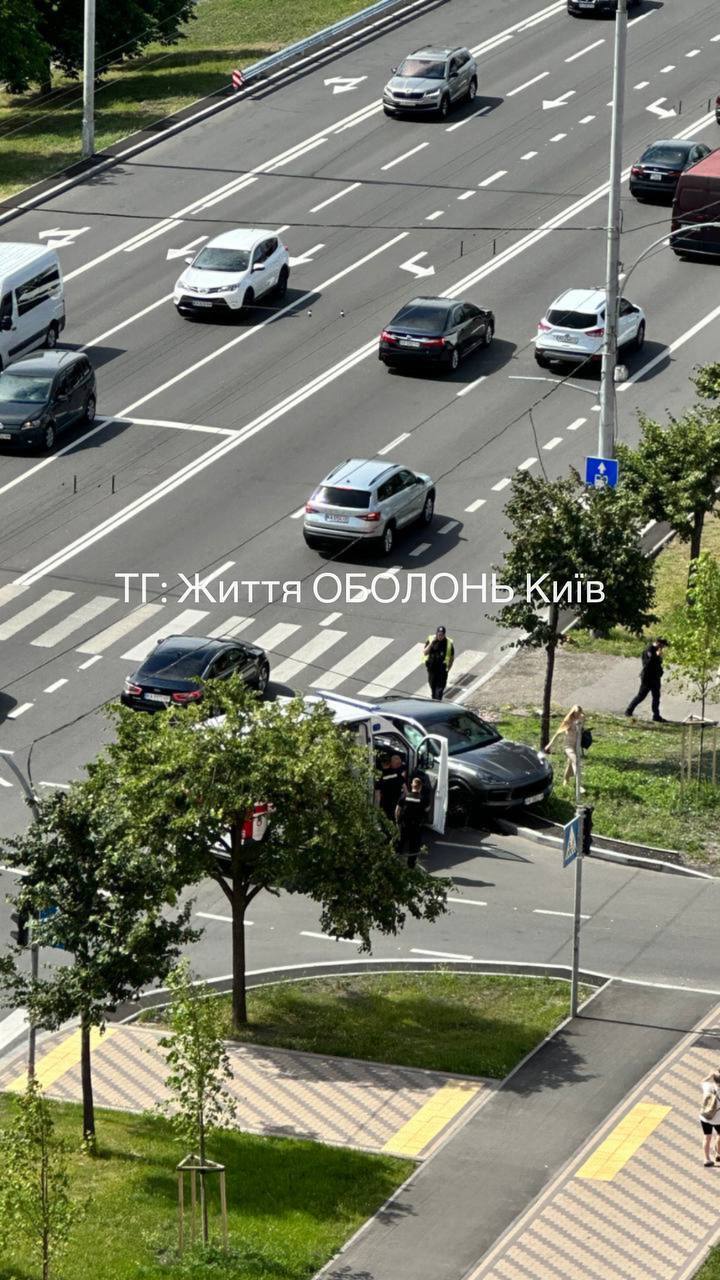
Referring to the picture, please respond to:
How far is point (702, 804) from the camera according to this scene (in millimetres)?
33750

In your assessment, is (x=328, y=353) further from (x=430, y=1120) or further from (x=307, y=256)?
(x=430, y=1120)

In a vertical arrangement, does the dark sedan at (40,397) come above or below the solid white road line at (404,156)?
below

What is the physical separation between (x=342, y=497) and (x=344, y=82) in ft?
97.5

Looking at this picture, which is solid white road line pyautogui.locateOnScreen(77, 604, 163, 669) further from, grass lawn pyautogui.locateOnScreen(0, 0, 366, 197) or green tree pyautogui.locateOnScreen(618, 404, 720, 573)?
grass lawn pyautogui.locateOnScreen(0, 0, 366, 197)

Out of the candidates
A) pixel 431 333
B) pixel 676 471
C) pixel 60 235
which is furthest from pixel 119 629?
pixel 60 235

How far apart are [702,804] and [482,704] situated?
17.8ft

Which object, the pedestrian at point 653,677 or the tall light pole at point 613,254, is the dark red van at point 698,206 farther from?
the pedestrian at point 653,677

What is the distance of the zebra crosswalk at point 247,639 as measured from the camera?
38.6 meters

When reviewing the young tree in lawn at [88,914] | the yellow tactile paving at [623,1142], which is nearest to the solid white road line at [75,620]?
the young tree in lawn at [88,914]

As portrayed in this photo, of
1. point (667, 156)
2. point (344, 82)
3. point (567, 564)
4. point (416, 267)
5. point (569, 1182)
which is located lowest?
point (569, 1182)

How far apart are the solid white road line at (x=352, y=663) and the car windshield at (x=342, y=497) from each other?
11.6 ft

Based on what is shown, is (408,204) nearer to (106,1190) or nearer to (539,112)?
(539,112)

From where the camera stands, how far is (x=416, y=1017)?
27078 millimetres

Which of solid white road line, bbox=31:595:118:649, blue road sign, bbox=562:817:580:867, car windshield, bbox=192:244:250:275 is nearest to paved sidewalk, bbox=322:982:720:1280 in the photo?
blue road sign, bbox=562:817:580:867
